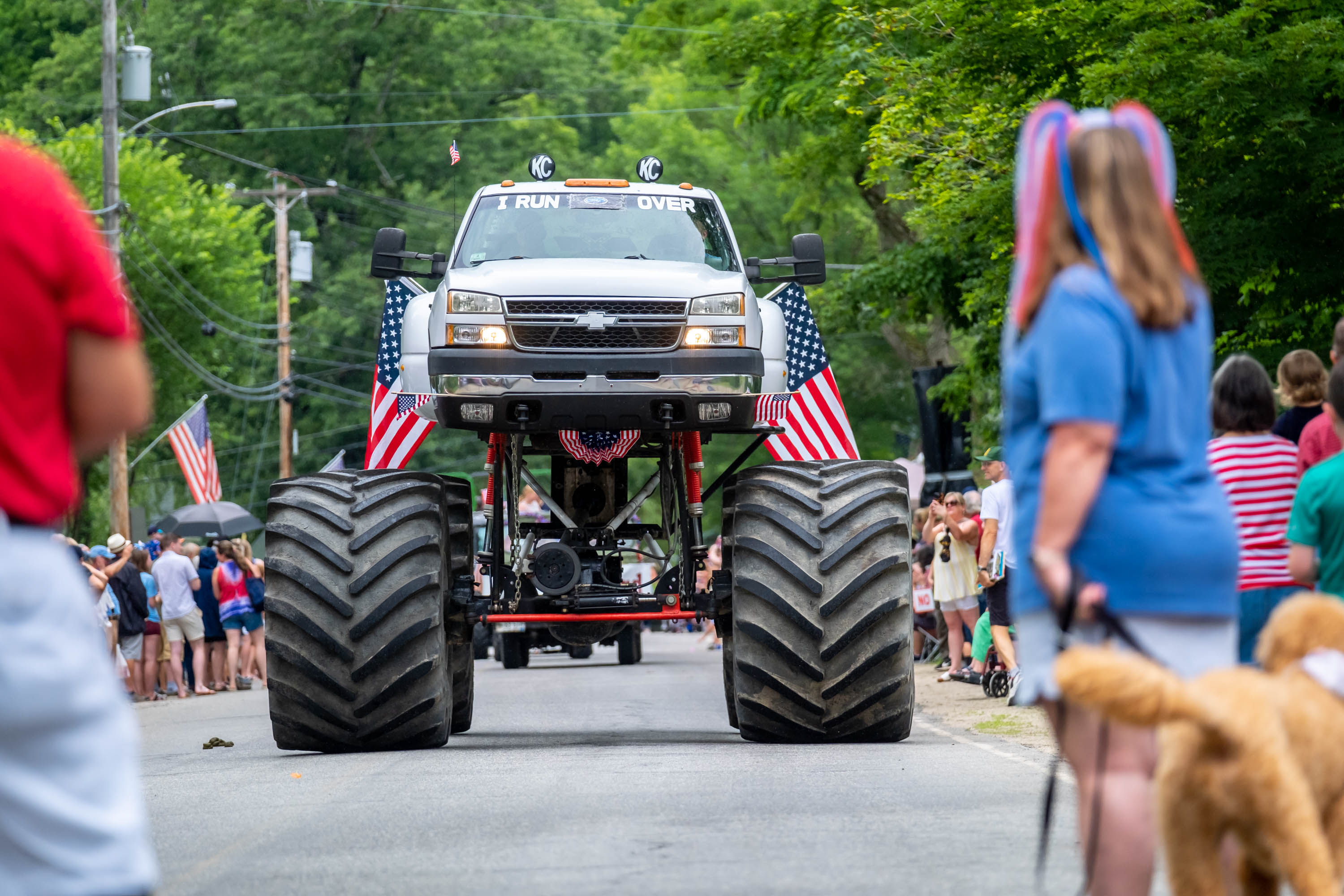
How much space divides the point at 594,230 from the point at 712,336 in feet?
4.92

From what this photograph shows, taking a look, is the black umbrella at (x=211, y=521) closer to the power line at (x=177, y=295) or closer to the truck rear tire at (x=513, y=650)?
the truck rear tire at (x=513, y=650)

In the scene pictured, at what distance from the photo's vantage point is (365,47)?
63031 mm

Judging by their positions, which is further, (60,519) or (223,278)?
(223,278)

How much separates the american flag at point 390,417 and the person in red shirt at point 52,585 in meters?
10.3

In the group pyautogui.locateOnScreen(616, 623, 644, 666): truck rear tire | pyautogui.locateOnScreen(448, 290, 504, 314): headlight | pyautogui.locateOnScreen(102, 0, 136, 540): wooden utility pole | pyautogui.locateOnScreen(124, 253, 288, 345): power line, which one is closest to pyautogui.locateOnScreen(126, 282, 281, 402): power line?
pyautogui.locateOnScreen(124, 253, 288, 345): power line

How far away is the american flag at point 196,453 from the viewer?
1275 inches

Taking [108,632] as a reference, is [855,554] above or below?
above

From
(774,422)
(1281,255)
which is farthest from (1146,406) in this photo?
(1281,255)

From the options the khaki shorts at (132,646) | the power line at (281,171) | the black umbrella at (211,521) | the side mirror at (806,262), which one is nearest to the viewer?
Result: the side mirror at (806,262)

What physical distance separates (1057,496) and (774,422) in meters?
8.26

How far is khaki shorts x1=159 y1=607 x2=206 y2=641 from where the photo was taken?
78.9 feet

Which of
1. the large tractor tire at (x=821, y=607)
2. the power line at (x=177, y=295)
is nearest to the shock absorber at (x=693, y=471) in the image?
the large tractor tire at (x=821, y=607)

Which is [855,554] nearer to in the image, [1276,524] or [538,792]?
[538,792]

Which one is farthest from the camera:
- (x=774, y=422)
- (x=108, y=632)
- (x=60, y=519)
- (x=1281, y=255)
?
(x=108, y=632)
